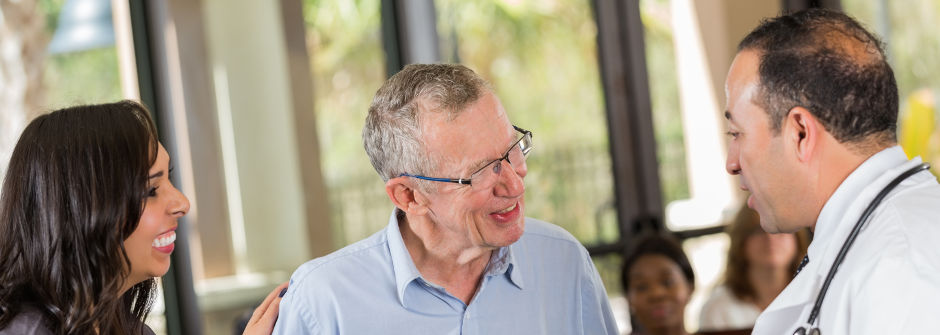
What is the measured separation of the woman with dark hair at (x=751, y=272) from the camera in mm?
4148

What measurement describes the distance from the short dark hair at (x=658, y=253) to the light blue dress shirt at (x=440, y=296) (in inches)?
77.8

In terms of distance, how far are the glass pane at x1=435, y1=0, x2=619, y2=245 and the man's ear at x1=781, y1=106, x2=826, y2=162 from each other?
376 centimetres

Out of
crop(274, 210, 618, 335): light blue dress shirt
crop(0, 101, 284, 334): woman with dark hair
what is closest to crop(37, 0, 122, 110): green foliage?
crop(0, 101, 284, 334): woman with dark hair

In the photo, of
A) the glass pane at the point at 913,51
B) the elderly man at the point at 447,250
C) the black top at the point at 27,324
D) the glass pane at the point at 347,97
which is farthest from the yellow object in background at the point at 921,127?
the black top at the point at 27,324

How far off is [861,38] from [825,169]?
0.74 ft

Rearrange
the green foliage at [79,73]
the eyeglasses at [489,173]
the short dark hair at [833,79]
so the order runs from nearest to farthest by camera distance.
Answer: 1. the short dark hair at [833,79]
2. the eyeglasses at [489,173]
3. the green foliage at [79,73]

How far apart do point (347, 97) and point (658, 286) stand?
1979mm

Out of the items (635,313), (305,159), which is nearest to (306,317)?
(635,313)

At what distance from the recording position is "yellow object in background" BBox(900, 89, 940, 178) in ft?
20.0

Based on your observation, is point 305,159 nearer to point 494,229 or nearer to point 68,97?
point 68,97

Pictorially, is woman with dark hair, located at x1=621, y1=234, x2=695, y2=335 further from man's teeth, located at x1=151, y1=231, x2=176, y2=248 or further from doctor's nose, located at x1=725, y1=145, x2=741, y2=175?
man's teeth, located at x1=151, y1=231, x2=176, y2=248

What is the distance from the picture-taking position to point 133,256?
1.93m

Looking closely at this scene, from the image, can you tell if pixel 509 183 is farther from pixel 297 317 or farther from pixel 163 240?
pixel 163 240

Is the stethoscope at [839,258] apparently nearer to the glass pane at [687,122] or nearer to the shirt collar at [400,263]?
the shirt collar at [400,263]
